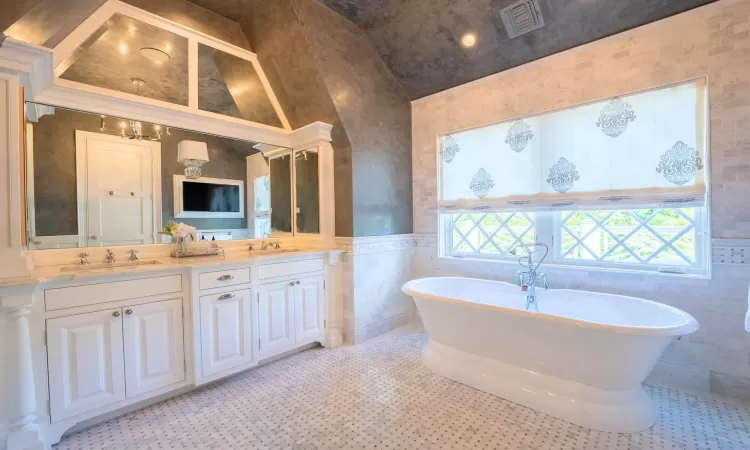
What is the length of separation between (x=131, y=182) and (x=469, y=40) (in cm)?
284

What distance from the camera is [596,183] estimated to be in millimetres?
2410

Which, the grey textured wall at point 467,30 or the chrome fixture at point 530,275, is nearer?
the grey textured wall at point 467,30

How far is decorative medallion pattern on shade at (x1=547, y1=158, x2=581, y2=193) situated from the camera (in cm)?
252

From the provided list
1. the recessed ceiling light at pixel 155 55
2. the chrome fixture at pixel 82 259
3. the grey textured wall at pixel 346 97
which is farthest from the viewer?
the grey textured wall at pixel 346 97

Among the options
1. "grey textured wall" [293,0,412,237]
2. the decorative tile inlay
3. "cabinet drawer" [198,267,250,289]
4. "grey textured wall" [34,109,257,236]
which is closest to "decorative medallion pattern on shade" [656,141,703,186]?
the decorative tile inlay

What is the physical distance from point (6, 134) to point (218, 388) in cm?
183

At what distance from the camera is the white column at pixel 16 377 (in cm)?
153

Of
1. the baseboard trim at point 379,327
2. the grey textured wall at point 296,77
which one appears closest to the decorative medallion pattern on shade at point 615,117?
the grey textured wall at point 296,77

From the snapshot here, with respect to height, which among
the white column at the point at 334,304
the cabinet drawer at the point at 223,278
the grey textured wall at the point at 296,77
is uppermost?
the grey textured wall at the point at 296,77

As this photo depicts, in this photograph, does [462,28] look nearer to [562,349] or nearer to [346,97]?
[346,97]

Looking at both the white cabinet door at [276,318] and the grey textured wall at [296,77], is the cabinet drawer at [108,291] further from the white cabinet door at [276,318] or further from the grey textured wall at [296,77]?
the grey textured wall at [296,77]

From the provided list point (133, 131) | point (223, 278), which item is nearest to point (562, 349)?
point (223, 278)

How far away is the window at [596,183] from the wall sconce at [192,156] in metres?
2.23

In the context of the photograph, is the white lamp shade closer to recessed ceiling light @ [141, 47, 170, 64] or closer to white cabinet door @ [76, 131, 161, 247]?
white cabinet door @ [76, 131, 161, 247]
